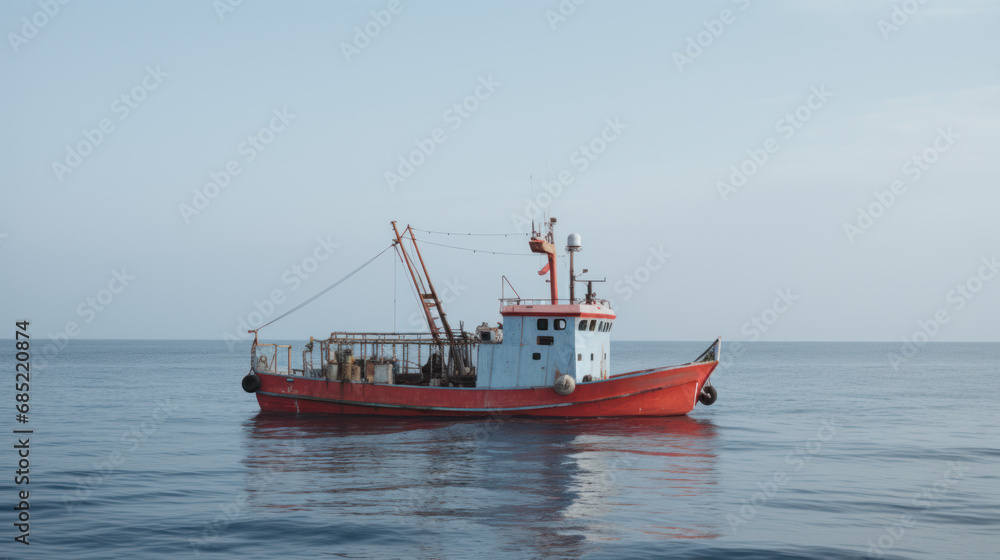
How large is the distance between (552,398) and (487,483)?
11.3 metres

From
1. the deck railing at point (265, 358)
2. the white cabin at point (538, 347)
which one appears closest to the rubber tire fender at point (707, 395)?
the white cabin at point (538, 347)

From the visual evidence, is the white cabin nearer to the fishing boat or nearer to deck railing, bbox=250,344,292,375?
the fishing boat

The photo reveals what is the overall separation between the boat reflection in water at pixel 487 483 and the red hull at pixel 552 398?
1.65 feet

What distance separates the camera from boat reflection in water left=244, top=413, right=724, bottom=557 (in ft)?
53.5

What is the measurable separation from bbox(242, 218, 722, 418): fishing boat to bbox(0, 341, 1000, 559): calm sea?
3.17 feet

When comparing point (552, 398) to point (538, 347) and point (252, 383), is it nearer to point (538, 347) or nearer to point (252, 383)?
point (538, 347)

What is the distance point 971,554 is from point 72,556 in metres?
16.5

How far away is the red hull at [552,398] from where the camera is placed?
3238 centimetres

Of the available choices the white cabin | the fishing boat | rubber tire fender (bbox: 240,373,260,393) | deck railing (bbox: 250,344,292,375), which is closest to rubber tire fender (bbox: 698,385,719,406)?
the fishing boat

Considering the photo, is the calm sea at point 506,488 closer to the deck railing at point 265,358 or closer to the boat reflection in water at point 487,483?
the boat reflection in water at point 487,483

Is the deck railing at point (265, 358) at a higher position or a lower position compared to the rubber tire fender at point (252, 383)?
higher

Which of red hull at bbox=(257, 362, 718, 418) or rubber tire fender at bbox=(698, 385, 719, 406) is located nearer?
red hull at bbox=(257, 362, 718, 418)

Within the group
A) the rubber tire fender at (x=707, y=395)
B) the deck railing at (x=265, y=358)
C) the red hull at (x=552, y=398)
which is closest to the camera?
the red hull at (x=552, y=398)

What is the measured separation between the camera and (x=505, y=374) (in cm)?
3303
